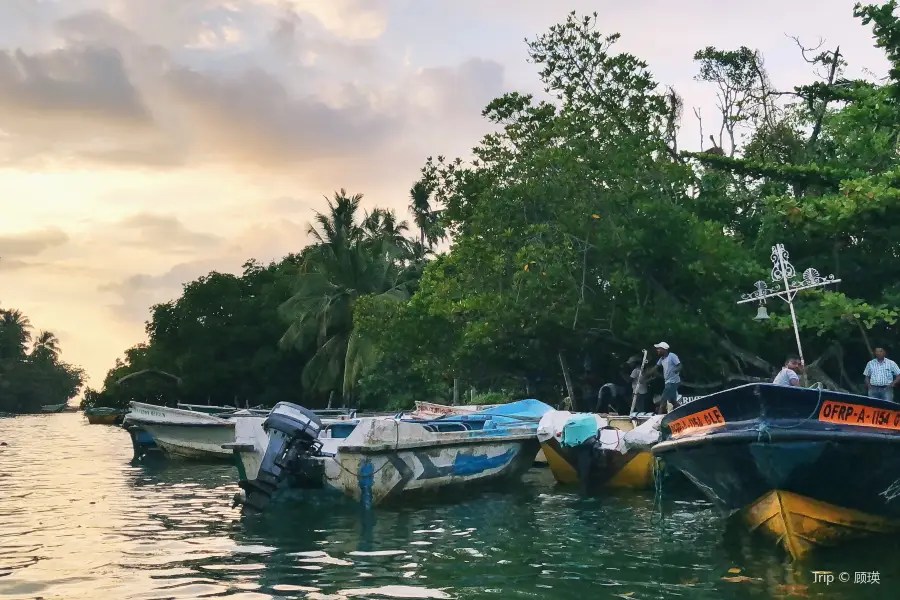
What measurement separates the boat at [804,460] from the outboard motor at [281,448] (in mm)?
5102

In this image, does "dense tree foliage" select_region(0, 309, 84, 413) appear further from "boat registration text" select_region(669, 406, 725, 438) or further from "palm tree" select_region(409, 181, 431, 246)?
"boat registration text" select_region(669, 406, 725, 438)

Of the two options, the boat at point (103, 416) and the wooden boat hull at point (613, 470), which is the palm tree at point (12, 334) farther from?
the wooden boat hull at point (613, 470)

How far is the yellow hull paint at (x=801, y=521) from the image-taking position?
8.98 meters

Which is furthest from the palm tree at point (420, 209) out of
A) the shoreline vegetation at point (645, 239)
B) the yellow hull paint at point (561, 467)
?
the yellow hull paint at point (561, 467)

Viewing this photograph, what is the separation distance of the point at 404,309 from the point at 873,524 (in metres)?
20.0

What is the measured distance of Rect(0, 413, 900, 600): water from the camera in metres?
7.57

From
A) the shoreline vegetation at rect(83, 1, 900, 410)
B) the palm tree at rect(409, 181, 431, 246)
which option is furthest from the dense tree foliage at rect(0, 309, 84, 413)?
the shoreline vegetation at rect(83, 1, 900, 410)

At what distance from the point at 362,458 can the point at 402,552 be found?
2.86m

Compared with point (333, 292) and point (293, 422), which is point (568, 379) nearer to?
point (293, 422)

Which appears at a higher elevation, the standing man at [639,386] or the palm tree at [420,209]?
the palm tree at [420,209]

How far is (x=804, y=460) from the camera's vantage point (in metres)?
8.96

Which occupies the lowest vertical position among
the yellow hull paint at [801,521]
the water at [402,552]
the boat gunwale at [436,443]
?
the water at [402,552]

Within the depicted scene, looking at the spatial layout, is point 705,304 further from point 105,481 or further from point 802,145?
point 105,481

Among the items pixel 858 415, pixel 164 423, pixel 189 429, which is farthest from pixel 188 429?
pixel 858 415
